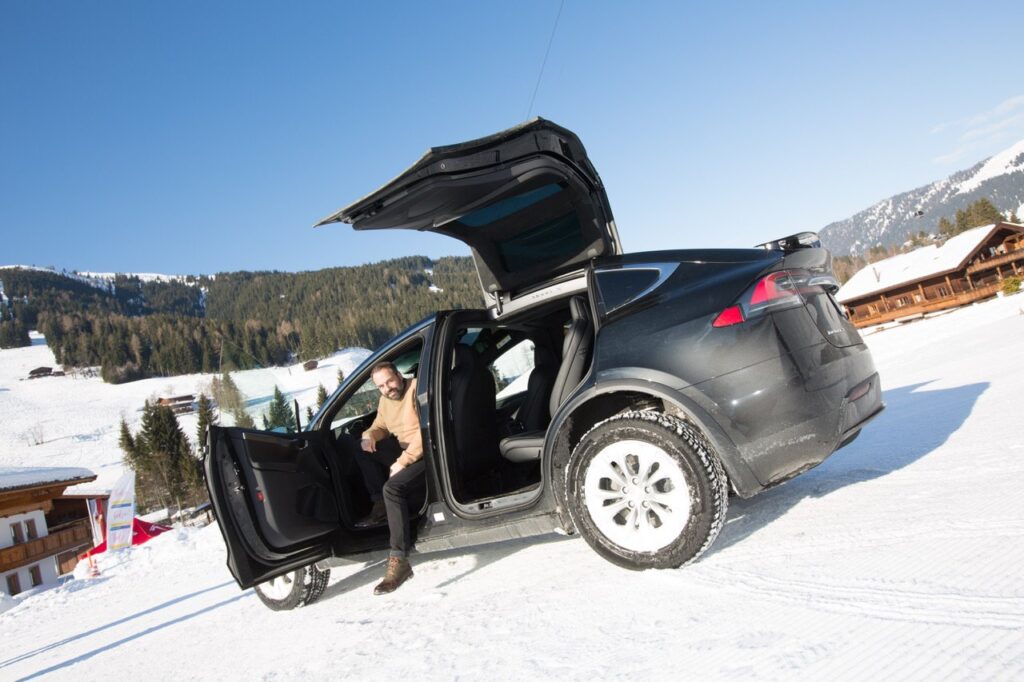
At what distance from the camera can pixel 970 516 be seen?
2.64m

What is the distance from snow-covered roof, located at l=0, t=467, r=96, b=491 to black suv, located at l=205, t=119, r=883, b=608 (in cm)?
2376

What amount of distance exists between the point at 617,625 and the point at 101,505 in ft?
122

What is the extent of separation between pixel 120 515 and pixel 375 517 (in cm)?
1211

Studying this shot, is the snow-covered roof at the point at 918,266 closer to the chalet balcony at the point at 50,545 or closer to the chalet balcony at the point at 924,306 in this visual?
the chalet balcony at the point at 924,306

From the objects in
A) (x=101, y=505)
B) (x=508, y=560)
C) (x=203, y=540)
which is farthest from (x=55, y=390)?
(x=508, y=560)

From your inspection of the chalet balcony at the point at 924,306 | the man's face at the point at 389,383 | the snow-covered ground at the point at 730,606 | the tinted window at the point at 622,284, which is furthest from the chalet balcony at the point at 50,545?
the chalet balcony at the point at 924,306

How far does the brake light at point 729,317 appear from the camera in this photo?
2840mm

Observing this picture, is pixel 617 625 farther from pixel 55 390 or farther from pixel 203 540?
pixel 55 390

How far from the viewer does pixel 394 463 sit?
4.07 m

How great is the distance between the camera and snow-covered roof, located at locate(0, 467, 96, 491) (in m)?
21.5

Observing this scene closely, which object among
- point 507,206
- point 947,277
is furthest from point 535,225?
point 947,277

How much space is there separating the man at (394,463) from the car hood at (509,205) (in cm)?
101

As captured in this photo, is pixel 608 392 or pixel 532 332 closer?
pixel 608 392

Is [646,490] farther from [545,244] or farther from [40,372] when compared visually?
[40,372]
